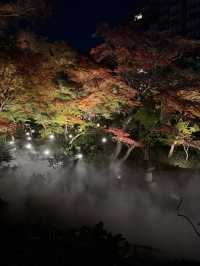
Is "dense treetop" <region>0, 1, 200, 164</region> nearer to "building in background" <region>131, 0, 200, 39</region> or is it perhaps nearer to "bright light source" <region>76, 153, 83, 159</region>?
"bright light source" <region>76, 153, 83, 159</region>

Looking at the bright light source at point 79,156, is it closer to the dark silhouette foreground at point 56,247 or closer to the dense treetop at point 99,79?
the dense treetop at point 99,79

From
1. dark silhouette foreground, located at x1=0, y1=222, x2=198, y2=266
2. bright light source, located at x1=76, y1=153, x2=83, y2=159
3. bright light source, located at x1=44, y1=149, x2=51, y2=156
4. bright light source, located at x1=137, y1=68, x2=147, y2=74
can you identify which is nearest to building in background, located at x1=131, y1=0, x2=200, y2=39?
bright light source, located at x1=137, y1=68, x2=147, y2=74

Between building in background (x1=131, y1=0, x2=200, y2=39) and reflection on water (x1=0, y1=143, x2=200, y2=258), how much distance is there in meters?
32.4

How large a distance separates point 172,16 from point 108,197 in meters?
42.1

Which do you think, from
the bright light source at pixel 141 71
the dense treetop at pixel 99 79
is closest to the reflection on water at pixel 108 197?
the dense treetop at pixel 99 79

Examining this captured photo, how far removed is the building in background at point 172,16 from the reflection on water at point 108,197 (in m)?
32.4

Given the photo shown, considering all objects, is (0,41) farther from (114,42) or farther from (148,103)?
(148,103)

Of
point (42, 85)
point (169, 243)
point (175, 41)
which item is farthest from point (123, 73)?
point (169, 243)

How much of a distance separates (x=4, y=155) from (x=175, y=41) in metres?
11.3

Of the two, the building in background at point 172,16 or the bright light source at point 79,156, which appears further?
the building in background at point 172,16

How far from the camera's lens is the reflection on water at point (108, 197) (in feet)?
40.3

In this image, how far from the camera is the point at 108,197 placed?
1548cm

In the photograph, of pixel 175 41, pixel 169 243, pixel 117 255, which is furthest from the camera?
pixel 175 41

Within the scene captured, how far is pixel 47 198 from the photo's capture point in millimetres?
14039
